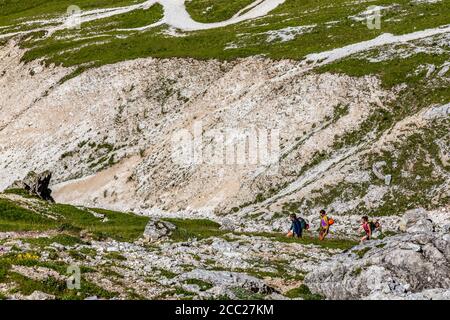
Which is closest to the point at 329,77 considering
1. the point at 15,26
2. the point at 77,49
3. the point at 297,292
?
the point at 297,292

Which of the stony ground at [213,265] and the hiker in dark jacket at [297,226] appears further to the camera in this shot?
the hiker in dark jacket at [297,226]

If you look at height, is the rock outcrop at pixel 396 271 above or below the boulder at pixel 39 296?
below

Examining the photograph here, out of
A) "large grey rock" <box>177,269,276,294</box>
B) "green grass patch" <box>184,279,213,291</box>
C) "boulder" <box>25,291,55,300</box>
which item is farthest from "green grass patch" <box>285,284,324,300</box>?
"boulder" <box>25,291,55,300</box>

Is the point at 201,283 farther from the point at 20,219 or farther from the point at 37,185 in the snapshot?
the point at 37,185

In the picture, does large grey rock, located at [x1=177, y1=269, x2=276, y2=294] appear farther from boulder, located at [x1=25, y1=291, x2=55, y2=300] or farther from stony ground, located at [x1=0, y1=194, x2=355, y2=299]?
boulder, located at [x1=25, y1=291, x2=55, y2=300]

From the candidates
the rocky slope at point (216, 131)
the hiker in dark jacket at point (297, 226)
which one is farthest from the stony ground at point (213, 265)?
the rocky slope at point (216, 131)

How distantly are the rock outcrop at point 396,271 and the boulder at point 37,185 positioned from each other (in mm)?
48185

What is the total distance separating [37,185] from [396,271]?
5454 centimetres

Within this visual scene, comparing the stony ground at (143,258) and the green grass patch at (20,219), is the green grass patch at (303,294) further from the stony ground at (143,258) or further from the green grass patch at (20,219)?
the green grass patch at (20,219)

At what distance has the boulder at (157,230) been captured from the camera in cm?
4444

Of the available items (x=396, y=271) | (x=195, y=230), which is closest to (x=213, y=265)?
(x=396, y=271)

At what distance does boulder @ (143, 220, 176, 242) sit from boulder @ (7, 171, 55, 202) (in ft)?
86.5

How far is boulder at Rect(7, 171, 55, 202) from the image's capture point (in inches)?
2649

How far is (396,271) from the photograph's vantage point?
2577 centimetres
